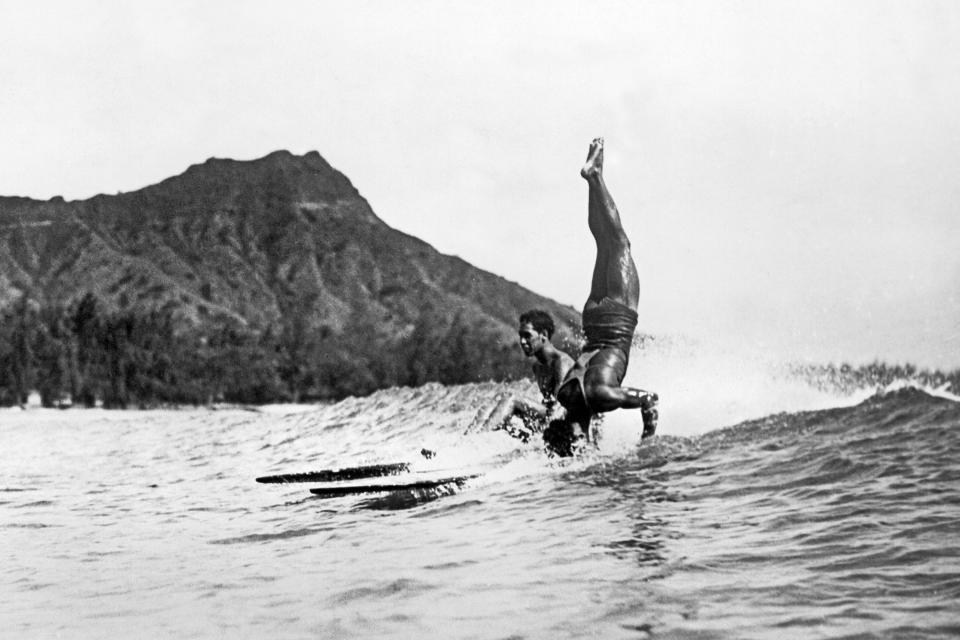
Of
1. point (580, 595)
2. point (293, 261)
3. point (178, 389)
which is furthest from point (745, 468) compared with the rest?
point (293, 261)

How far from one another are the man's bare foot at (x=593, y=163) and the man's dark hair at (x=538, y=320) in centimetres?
165

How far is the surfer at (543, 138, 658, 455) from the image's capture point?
991cm

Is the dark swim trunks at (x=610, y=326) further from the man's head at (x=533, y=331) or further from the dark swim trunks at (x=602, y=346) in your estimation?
the man's head at (x=533, y=331)

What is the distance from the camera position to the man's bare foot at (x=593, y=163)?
33.4 ft

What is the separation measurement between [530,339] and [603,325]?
100cm

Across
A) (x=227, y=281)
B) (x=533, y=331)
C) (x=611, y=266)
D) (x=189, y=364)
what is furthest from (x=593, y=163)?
(x=227, y=281)

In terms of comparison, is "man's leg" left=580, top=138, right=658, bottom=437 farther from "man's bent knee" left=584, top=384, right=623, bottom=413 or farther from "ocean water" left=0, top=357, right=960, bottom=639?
Answer: "ocean water" left=0, top=357, right=960, bottom=639

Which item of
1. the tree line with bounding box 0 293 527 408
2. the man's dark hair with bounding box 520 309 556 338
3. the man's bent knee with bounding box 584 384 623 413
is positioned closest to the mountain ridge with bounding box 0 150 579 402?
the tree line with bounding box 0 293 527 408

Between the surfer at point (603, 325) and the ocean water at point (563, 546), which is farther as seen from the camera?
the surfer at point (603, 325)

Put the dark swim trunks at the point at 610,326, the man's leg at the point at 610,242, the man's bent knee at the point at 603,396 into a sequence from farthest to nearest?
the man's leg at the point at 610,242 → the dark swim trunks at the point at 610,326 → the man's bent knee at the point at 603,396

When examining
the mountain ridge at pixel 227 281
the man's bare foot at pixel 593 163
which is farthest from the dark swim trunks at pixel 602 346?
the mountain ridge at pixel 227 281

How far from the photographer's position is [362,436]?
73.2ft

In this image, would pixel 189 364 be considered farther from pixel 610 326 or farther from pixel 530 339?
pixel 610 326

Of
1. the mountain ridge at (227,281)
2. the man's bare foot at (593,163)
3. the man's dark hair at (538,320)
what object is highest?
the mountain ridge at (227,281)
